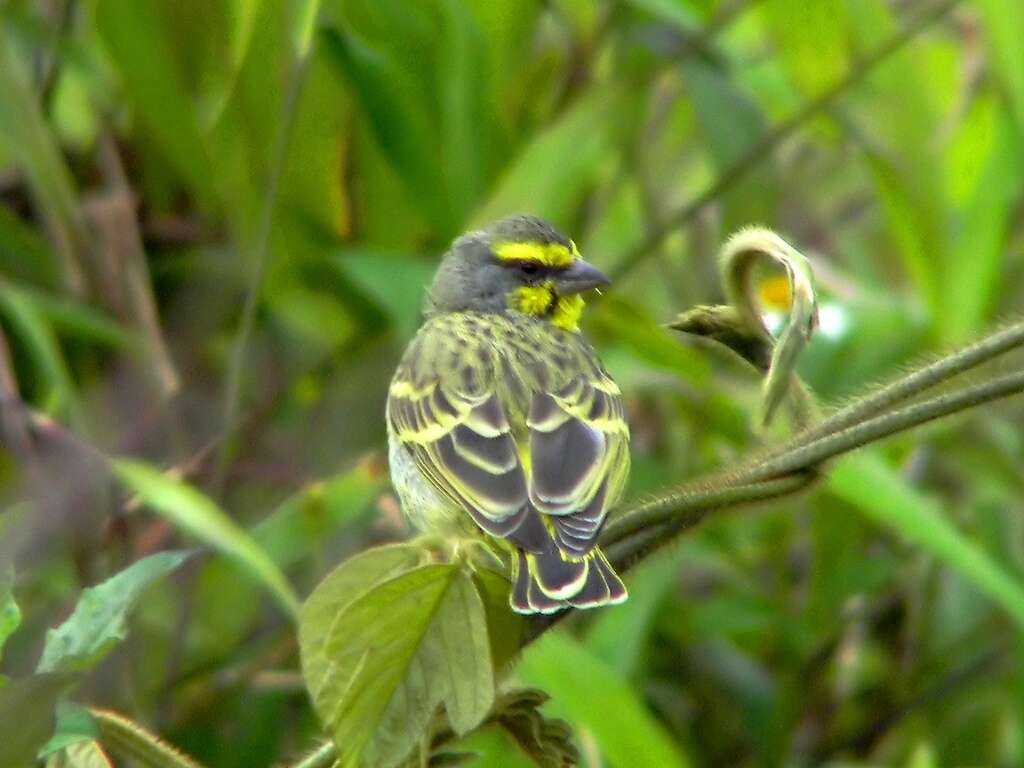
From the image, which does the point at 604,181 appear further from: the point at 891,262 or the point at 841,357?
the point at 891,262

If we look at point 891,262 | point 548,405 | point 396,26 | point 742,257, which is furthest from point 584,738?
point 891,262

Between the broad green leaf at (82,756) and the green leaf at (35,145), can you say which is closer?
the broad green leaf at (82,756)

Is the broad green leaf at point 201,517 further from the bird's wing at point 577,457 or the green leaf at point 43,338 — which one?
the bird's wing at point 577,457

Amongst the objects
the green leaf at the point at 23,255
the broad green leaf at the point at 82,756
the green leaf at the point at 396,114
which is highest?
the green leaf at the point at 396,114

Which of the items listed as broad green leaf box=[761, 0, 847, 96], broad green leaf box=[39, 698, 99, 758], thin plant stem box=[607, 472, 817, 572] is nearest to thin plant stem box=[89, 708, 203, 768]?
broad green leaf box=[39, 698, 99, 758]

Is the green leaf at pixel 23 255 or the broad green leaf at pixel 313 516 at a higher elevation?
the green leaf at pixel 23 255

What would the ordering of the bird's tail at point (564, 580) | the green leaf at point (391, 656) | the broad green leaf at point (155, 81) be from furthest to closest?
1. the broad green leaf at point (155, 81)
2. the bird's tail at point (564, 580)
3. the green leaf at point (391, 656)

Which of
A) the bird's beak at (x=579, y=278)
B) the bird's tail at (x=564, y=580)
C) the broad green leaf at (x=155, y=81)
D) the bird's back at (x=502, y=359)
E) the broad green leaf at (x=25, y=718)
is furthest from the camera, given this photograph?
the broad green leaf at (x=155, y=81)

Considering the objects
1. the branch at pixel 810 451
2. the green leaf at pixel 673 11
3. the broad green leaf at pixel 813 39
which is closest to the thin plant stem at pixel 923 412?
the branch at pixel 810 451

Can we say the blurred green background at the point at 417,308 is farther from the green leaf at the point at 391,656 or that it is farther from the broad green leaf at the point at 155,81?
the green leaf at the point at 391,656

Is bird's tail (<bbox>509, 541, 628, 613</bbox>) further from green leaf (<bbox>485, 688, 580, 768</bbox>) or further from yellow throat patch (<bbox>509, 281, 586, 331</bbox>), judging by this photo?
yellow throat patch (<bbox>509, 281, 586, 331</bbox>)
